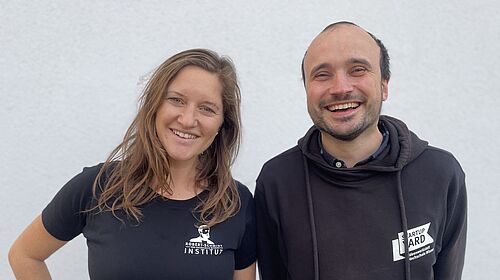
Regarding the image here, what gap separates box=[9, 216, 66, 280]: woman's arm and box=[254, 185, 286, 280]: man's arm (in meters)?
0.52

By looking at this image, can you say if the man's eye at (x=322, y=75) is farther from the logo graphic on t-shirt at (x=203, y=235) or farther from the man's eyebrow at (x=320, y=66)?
the logo graphic on t-shirt at (x=203, y=235)

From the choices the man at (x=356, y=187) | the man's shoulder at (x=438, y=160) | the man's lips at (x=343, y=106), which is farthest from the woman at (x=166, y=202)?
the man's shoulder at (x=438, y=160)

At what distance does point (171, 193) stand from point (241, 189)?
0.65ft

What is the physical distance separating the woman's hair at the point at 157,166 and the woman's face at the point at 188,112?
0.06 ft

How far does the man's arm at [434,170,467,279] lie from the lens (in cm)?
121

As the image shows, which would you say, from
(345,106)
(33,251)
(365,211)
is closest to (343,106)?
(345,106)

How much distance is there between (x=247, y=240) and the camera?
1.17 m

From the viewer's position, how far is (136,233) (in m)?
1.05

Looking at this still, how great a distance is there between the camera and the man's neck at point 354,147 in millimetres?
1147

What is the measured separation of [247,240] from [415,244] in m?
0.42

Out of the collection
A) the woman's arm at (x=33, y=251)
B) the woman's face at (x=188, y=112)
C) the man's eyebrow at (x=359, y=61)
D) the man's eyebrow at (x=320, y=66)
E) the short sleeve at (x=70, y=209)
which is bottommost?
the woman's arm at (x=33, y=251)

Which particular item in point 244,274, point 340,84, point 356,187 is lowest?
point 244,274

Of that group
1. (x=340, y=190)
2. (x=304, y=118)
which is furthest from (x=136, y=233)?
(x=304, y=118)

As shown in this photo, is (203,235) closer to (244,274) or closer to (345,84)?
(244,274)
